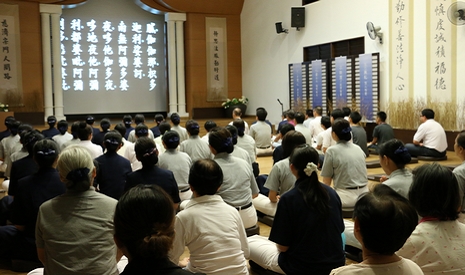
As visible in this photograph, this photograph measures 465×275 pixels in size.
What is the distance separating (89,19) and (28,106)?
3043 mm

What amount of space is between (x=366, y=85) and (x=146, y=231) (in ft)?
33.6

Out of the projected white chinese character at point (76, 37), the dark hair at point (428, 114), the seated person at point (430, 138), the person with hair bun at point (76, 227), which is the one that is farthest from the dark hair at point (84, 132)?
the projected white chinese character at point (76, 37)

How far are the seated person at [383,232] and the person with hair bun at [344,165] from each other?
3.05m

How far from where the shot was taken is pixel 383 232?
1.64 meters

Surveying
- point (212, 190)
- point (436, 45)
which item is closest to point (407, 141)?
point (436, 45)

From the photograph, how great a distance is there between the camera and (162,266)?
149 centimetres

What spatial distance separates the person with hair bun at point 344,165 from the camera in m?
4.75

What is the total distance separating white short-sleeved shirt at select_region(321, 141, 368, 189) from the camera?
187 inches

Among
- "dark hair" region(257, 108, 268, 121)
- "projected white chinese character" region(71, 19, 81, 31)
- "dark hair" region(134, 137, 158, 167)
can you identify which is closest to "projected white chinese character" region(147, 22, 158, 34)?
"projected white chinese character" region(71, 19, 81, 31)

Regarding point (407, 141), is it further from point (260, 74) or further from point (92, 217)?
point (92, 217)

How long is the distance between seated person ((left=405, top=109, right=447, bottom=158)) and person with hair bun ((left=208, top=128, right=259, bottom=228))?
5274 millimetres

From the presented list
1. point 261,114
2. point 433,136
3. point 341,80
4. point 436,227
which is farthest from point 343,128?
point 341,80

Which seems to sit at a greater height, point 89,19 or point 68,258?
point 89,19

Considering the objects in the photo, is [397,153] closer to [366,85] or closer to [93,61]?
[366,85]
